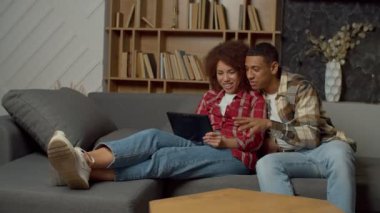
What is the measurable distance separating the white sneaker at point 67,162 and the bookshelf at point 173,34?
2.05 m

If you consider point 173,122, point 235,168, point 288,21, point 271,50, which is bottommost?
point 235,168

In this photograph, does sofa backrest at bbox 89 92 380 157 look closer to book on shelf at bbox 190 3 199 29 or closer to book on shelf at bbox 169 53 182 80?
book on shelf at bbox 169 53 182 80

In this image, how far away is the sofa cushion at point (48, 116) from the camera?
2.42 meters

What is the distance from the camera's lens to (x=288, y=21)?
3842 millimetres

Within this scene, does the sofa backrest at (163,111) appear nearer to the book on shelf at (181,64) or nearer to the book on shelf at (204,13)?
the book on shelf at (181,64)

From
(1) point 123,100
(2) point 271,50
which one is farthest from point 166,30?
(2) point 271,50

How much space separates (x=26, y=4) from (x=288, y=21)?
2.09m

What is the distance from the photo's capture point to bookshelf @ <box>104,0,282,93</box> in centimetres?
387

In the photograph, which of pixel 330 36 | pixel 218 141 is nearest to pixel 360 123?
pixel 330 36

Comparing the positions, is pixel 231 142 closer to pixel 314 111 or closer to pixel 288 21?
pixel 314 111

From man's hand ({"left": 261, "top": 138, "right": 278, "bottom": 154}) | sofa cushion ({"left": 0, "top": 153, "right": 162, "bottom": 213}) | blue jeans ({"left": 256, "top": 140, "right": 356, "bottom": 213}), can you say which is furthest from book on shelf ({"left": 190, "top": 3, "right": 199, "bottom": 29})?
sofa cushion ({"left": 0, "top": 153, "right": 162, "bottom": 213})

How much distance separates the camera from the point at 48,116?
2.43 meters

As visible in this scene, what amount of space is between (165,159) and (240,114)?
466mm

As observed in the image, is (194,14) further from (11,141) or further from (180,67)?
(11,141)
